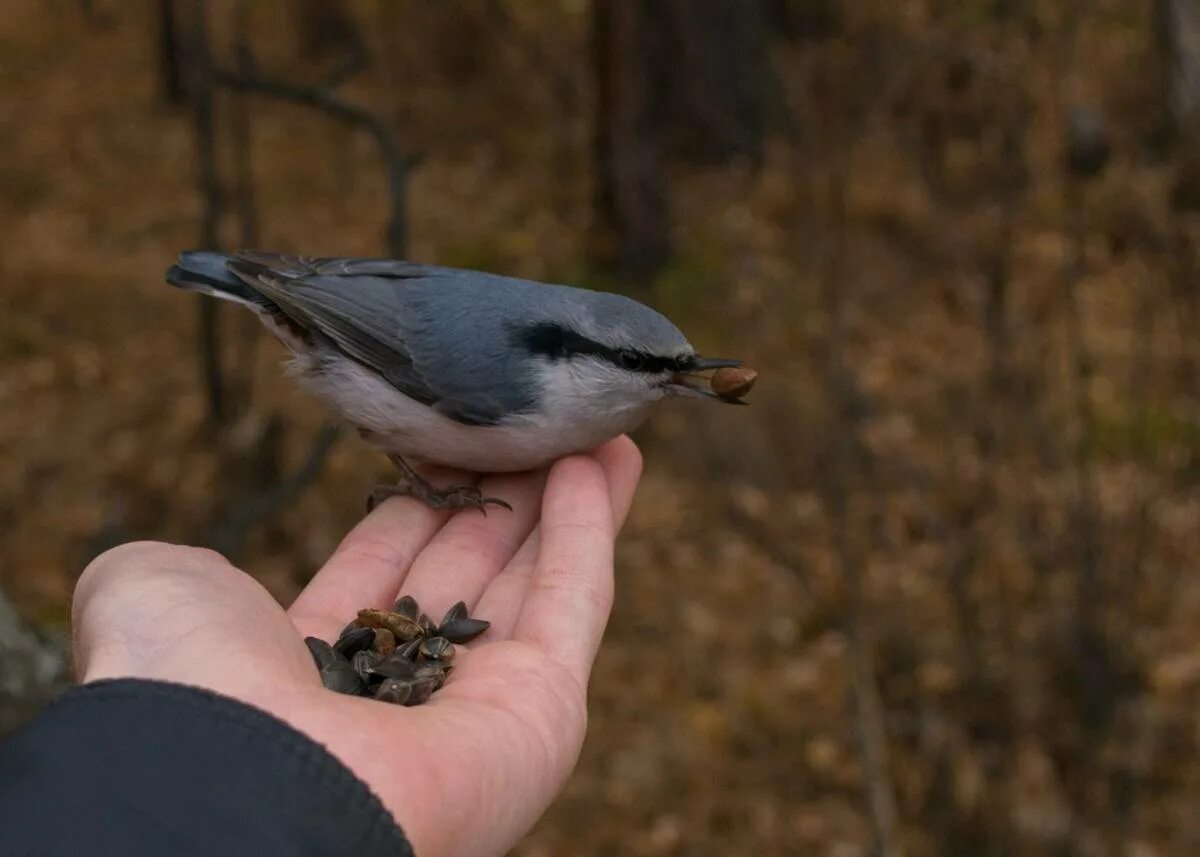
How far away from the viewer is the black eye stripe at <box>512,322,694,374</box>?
2.45 meters

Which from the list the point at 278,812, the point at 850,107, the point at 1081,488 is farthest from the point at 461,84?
the point at 278,812

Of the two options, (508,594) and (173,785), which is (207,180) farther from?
(173,785)

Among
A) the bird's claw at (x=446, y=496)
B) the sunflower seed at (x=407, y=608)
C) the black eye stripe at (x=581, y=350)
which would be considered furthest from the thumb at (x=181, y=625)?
the black eye stripe at (x=581, y=350)

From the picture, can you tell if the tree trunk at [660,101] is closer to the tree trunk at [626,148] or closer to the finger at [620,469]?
the tree trunk at [626,148]

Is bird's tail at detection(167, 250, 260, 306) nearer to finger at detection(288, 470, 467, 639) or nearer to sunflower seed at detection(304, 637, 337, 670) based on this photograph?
finger at detection(288, 470, 467, 639)

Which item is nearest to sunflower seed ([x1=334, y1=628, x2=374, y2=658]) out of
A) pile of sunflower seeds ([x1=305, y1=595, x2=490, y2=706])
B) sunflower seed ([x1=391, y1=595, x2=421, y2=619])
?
pile of sunflower seeds ([x1=305, y1=595, x2=490, y2=706])

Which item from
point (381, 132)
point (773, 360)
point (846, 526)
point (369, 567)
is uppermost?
point (381, 132)

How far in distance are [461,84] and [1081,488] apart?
21.4 feet

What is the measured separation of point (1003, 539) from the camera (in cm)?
409

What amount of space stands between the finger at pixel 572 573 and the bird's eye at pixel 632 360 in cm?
22

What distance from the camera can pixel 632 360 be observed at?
2.46 meters

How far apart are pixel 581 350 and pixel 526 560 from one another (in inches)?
16.6

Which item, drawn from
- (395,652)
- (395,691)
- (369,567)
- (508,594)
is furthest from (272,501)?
(395,691)

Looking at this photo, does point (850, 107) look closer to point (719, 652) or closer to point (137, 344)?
point (719, 652)
